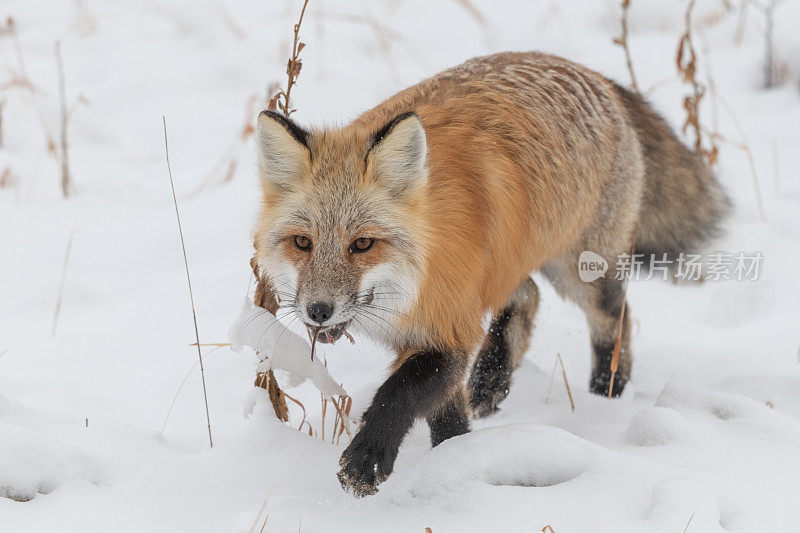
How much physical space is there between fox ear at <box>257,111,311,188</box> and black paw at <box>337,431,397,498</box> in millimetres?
957

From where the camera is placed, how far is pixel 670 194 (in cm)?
448

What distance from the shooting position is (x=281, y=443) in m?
2.93

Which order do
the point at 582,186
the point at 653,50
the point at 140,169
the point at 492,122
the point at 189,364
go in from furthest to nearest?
1. the point at 653,50
2. the point at 140,169
3. the point at 189,364
4. the point at 582,186
5. the point at 492,122

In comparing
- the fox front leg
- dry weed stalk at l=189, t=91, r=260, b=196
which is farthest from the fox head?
dry weed stalk at l=189, t=91, r=260, b=196

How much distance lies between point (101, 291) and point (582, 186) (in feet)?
9.72

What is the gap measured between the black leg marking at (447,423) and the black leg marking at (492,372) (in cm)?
71

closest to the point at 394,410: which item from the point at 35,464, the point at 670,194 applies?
the point at 35,464

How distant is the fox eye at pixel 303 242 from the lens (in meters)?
2.74

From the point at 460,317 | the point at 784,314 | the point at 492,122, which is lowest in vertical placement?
the point at 784,314

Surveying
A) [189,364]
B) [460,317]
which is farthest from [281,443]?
[189,364]

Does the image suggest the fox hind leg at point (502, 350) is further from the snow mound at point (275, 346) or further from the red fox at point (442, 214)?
the snow mound at point (275, 346)

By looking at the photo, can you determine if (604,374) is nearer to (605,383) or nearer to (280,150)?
(605,383)

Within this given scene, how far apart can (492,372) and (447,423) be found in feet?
2.96

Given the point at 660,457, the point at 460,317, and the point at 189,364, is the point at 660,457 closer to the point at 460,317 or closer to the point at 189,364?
the point at 460,317
